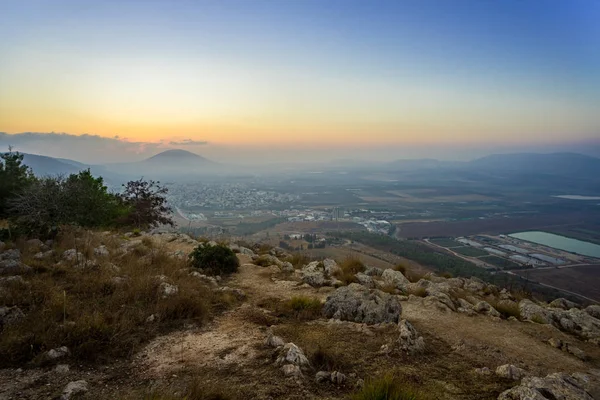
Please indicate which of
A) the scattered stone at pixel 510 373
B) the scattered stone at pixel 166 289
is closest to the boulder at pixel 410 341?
the scattered stone at pixel 510 373

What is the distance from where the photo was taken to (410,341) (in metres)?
5.75

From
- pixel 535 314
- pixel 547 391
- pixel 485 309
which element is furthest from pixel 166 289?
pixel 535 314

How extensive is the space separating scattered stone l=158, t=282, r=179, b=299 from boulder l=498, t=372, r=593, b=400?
678 cm

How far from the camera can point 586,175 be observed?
15212cm

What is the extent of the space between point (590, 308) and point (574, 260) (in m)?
29.9

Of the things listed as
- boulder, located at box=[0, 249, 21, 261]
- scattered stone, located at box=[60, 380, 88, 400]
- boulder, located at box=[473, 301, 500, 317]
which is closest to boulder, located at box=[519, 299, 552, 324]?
boulder, located at box=[473, 301, 500, 317]

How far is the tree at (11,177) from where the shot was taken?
45.6ft

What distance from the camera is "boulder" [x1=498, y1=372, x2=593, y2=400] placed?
389 cm

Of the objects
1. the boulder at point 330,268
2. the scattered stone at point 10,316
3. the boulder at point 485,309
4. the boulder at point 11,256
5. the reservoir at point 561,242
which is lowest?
the reservoir at point 561,242

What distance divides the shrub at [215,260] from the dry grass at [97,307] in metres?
1.35

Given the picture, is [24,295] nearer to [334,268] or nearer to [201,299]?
[201,299]

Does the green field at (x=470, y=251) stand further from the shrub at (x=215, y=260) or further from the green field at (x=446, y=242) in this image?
the shrub at (x=215, y=260)

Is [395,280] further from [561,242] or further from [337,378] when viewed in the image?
[561,242]

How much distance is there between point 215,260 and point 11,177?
12.1 metres
